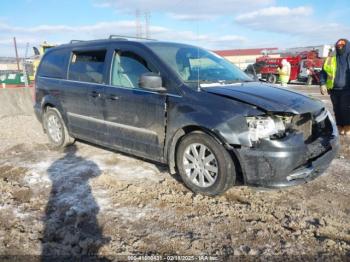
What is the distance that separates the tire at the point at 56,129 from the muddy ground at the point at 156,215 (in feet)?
3.31

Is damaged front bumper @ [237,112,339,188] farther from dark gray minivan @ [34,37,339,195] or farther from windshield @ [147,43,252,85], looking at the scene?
windshield @ [147,43,252,85]

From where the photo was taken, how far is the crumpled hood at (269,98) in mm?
3631

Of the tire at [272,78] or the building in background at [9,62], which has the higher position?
the building in background at [9,62]

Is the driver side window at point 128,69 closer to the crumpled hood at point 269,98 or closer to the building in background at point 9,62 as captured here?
the crumpled hood at point 269,98

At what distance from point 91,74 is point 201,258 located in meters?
3.38

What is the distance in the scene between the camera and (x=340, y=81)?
21.8ft

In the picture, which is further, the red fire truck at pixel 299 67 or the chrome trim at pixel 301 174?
the red fire truck at pixel 299 67

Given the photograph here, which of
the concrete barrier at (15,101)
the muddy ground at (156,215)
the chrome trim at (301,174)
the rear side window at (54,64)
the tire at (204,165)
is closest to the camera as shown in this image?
the muddy ground at (156,215)

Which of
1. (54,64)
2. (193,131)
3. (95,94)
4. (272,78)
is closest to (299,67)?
(272,78)

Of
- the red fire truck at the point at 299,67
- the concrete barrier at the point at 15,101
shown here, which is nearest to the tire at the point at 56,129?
the concrete barrier at the point at 15,101

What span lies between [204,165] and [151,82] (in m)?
1.15

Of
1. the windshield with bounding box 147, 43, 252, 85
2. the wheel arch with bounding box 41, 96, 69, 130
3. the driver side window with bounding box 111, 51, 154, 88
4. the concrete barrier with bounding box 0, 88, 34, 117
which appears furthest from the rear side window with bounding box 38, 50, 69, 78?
the concrete barrier with bounding box 0, 88, 34, 117

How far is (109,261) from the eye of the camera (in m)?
2.83

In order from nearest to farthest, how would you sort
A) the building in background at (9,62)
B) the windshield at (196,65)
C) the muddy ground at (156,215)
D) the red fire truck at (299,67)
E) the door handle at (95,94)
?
the muddy ground at (156,215), the windshield at (196,65), the door handle at (95,94), the red fire truck at (299,67), the building in background at (9,62)
